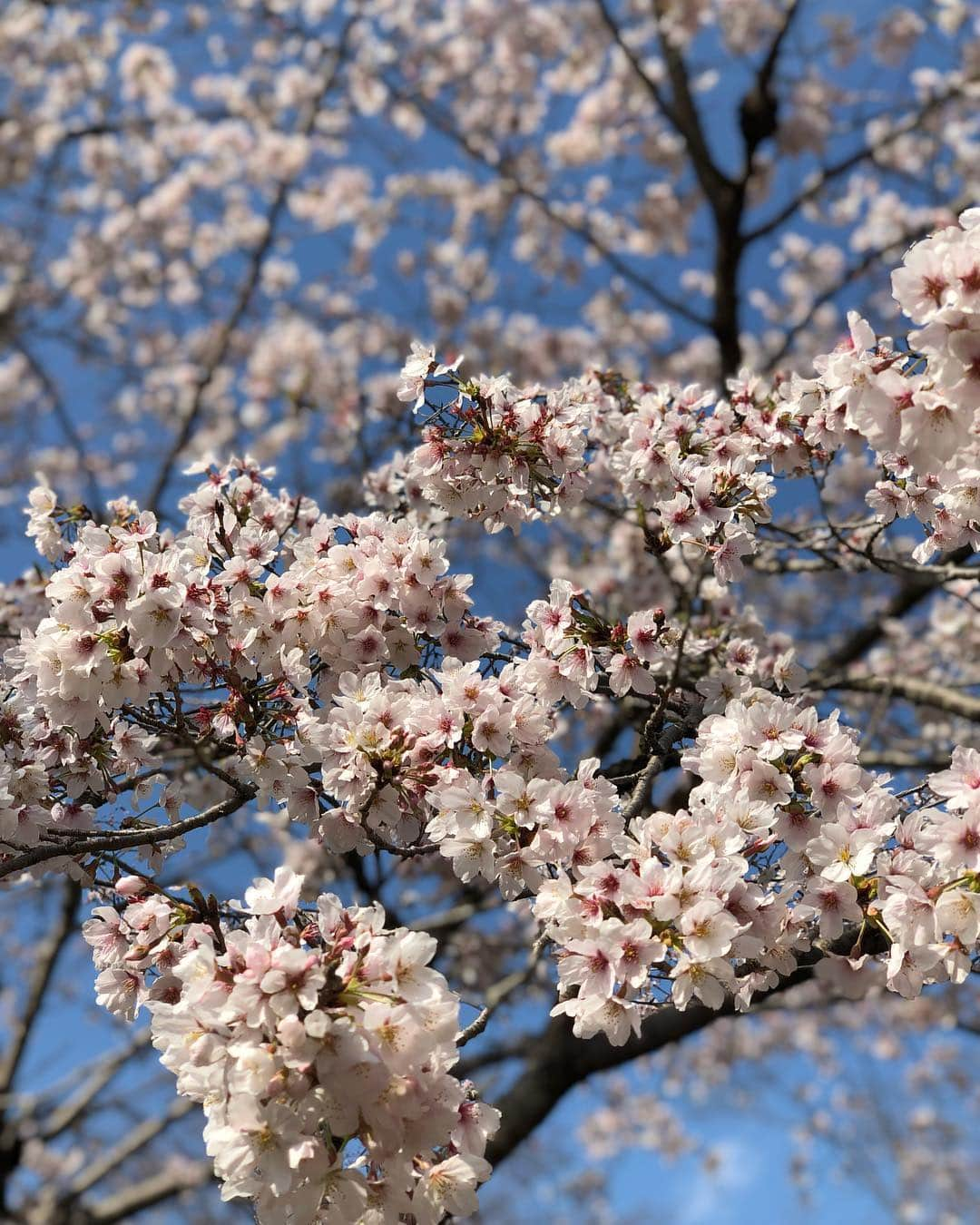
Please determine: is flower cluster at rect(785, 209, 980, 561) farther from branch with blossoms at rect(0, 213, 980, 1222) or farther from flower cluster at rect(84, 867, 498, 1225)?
flower cluster at rect(84, 867, 498, 1225)

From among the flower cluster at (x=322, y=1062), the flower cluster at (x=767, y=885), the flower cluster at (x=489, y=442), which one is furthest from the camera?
the flower cluster at (x=489, y=442)

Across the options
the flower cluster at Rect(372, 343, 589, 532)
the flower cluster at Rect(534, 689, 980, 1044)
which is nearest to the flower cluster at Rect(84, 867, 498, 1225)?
the flower cluster at Rect(534, 689, 980, 1044)

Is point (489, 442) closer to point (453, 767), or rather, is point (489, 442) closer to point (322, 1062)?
point (453, 767)

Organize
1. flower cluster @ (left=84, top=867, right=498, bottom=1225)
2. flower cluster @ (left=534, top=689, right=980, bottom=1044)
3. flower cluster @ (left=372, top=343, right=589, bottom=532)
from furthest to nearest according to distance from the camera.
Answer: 1. flower cluster @ (left=372, top=343, right=589, bottom=532)
2. flower cluster @ (left=534, top=689, right=980, bottom=1044)
3. flower cluster @ (left=84, top=867, right=498, bottom=1225)

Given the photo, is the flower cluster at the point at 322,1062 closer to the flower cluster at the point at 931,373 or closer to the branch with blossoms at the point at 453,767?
the branch with blossoms at the point at 453,767

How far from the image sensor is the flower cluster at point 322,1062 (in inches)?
62.1

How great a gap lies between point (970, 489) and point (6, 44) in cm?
1025

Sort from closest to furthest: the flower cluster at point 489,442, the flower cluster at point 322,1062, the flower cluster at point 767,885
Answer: the flower cluster at point 322,1062, the flower cluster at point 767,885, the flower cluster at point 489,442

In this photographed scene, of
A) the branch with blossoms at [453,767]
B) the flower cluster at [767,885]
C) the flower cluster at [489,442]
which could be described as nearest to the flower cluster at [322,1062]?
the branch with blossoms at [453,767]

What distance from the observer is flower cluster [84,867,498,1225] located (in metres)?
1.58

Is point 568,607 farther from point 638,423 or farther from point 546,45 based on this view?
point 546,45

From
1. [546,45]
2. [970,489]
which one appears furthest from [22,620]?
[546,45]

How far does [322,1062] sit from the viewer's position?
1.58m

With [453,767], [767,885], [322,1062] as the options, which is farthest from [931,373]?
[322,1062]
